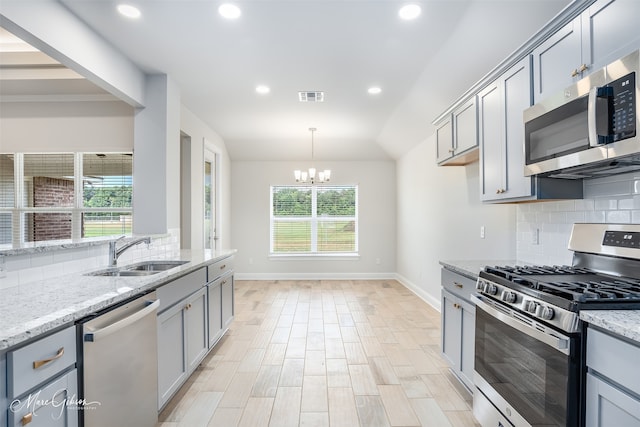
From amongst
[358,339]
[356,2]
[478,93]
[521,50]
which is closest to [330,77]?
[356,2]

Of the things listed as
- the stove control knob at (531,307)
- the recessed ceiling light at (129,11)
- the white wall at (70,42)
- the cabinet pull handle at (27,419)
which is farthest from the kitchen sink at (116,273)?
the stove control knob at (531,307)

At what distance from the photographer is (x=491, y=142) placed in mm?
2484

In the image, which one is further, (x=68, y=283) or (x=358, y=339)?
(x=358, y=339)

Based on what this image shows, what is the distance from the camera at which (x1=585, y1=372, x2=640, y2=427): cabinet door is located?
108 cm

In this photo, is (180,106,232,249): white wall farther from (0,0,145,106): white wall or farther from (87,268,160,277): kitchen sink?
(87,268,160,277): kitchen sink

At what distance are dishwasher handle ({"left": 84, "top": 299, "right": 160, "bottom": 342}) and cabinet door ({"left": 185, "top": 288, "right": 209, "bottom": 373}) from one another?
0.60 meters

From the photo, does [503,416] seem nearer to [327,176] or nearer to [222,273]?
[222,273]

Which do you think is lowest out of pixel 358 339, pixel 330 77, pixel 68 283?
pixel 358 339

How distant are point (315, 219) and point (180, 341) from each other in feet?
15.9

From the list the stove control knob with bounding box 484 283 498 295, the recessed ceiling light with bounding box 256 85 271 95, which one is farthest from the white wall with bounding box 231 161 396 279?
the stove control knob with bounding box 484 283 498 295

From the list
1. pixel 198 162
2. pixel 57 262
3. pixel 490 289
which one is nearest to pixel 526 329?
pixel 490 289

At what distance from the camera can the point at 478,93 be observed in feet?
8.71

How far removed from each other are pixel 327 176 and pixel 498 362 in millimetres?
4083

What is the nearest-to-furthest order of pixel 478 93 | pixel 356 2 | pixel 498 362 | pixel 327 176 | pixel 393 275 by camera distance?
pixel 498 362 → pixel 356 2 → pixel 478 93 → pixel 327 176 → pixel 393 275
